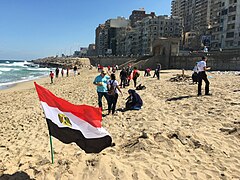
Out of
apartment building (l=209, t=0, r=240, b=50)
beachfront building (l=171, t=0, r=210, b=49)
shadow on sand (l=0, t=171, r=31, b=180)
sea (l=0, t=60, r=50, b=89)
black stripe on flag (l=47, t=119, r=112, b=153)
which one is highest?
beachfront building (l=171, t=0, r=210, b=49)

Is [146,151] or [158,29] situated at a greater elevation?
[158,29]

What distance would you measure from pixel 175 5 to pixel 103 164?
15230 cm

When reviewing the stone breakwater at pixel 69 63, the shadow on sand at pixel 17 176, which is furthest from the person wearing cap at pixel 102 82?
the stone breakwater at pixel 69 63

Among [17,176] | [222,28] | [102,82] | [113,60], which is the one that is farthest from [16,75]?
[222,28]

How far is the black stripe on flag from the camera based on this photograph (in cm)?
415

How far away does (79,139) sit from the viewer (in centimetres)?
417

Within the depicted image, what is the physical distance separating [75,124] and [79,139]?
0.94 feet

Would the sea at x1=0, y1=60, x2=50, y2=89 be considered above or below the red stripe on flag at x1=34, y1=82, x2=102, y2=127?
below

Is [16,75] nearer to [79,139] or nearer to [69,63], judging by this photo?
[79,139]

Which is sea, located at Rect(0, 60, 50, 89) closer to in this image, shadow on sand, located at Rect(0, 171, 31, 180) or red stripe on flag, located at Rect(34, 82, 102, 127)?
shadow on sand, located at Rect(0, 171, 31, 180)

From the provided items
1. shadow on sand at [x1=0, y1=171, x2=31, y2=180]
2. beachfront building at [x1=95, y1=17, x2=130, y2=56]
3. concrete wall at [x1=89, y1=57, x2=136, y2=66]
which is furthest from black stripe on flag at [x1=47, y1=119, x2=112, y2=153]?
beachfront building at [x1=95, y1=17, x2=130, y2=56]

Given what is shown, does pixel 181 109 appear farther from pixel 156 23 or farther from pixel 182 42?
pixel 182 42

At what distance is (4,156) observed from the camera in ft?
18.3

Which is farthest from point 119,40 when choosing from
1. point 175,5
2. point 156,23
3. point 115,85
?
point 115,85
